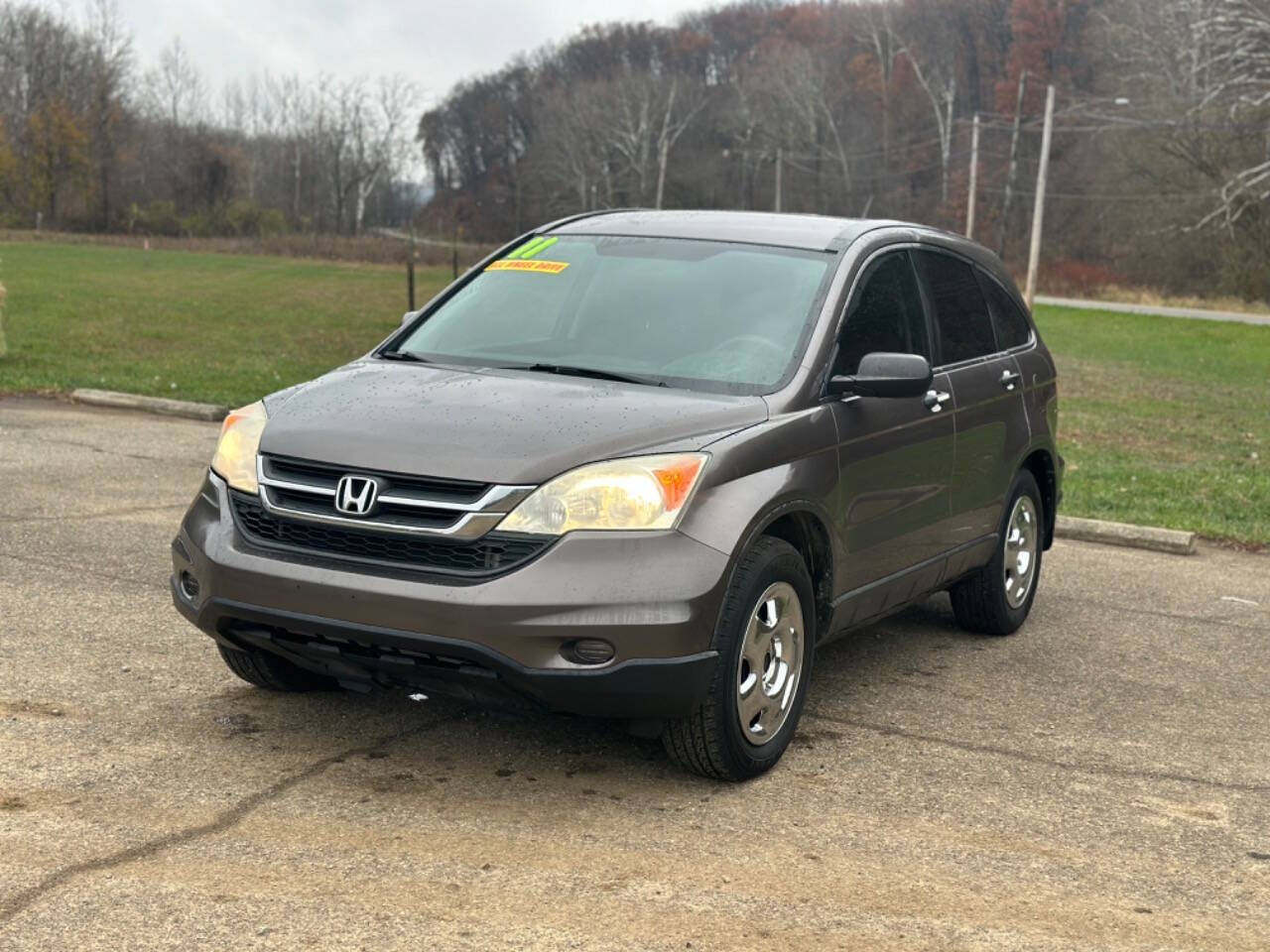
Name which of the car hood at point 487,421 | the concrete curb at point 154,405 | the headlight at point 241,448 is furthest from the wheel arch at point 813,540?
the concrete curb at point 154,405

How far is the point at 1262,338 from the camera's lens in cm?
3775

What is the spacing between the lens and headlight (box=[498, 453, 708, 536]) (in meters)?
4.48

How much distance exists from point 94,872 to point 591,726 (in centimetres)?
193

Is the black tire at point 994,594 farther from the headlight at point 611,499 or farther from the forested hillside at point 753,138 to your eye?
the forested hillside at point 753,138

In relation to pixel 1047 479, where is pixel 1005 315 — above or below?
above

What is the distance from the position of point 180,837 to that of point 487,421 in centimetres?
146

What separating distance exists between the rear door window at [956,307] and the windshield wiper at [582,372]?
1700 mm

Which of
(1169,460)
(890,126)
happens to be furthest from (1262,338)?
(890,126)

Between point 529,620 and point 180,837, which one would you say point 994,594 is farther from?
point 180,837

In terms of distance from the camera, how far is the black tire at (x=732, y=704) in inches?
185

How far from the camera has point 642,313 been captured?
18.8 ft

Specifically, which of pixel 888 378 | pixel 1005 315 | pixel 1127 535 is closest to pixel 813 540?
pixel 888 378

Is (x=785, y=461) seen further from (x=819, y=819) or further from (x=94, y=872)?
(x=94, y=872)

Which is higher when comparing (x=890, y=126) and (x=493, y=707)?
(x=890, y=126)
